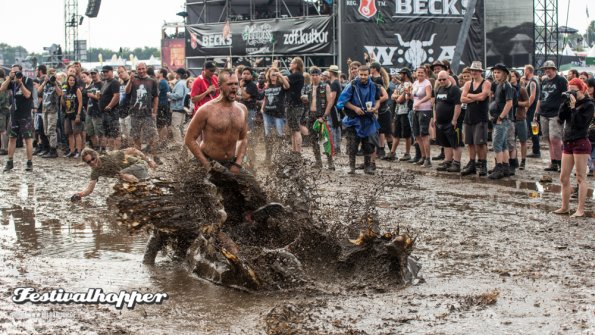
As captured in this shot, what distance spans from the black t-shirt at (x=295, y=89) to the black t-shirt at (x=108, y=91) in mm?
3871

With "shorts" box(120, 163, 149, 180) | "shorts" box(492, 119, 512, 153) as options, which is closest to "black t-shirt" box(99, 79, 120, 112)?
"shorts" box(120, 163, 149, 180)

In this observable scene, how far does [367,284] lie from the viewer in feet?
22.7

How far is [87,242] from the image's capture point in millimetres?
8961

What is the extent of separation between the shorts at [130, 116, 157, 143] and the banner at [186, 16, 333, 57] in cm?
1277

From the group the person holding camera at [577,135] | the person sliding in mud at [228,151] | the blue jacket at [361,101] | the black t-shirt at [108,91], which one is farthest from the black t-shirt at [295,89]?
the person sliding in mud at [228,151]

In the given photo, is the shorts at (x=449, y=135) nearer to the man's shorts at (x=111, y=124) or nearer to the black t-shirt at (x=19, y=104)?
the man's shorts at (x=111, y=124)

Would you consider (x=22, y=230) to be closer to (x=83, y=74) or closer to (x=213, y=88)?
(x=213, y=88)

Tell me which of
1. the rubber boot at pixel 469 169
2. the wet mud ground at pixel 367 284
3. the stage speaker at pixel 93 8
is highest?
the stage speaker at pixel 93 8

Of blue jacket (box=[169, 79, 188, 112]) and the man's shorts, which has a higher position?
blue jacket (box=[169, 79, 188, 112])

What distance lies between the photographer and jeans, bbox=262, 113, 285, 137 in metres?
15.9

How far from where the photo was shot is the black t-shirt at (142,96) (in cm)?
1602

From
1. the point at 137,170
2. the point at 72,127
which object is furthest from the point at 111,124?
the point at 137,170

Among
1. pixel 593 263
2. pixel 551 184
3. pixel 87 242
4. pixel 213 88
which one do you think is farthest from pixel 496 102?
pixel 87 242

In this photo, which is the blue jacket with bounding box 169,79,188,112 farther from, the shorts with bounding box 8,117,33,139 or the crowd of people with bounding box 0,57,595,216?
the shorts with bounding box 8,117,33,139
